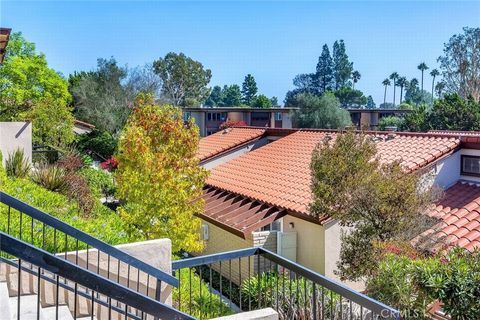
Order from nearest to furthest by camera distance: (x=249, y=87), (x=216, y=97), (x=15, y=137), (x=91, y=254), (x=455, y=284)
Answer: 1. (x=91, y=254)
2. (x=455, y=284)
3. (x=15, y=137)
4. (x=249, y=87)
5. (x=216, y=97)

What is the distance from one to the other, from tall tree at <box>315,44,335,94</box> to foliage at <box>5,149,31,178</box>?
274ft

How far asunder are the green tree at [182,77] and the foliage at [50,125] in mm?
39457

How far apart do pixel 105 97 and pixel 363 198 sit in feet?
111

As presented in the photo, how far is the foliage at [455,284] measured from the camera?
773cm

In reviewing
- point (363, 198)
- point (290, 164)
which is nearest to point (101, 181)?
point (290, 164)

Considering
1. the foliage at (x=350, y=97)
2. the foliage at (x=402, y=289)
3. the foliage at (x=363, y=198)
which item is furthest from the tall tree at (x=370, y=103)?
the foliage at (x=402, y=289)

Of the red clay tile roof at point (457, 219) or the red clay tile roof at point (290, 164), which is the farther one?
the red clay tile roof at point (290, 164)

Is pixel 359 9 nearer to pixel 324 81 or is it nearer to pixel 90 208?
pixel 90 208

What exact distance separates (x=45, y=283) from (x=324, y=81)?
3671 inches

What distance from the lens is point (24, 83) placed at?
33969 mm

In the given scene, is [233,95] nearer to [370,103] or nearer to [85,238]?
[370,103]

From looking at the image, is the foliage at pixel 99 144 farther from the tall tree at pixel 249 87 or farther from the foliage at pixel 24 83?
the tall tree at pixel 249 87

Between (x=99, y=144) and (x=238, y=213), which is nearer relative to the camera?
(x=238, y=213)

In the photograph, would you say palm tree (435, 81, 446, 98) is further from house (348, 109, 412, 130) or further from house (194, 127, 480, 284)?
house (194, 127, 480, 284)
